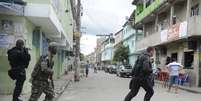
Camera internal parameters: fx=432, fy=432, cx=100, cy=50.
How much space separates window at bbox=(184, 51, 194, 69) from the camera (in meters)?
31.4

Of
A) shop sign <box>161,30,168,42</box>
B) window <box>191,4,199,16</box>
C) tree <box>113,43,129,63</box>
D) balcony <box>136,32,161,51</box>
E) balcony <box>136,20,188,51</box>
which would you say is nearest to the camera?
balcony <box>136,20,188,51</box>

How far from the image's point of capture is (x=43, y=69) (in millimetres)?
9672

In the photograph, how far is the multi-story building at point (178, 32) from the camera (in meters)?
28.7

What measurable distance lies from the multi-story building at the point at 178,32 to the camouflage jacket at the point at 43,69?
61.9 feet

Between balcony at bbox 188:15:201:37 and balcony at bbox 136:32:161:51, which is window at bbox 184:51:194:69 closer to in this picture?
balcony at bbox 188:15:201:37

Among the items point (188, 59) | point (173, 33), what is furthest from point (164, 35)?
point (188, 59)

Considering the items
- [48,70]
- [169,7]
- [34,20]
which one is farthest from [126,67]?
[48,70]

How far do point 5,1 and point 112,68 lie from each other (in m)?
54.6

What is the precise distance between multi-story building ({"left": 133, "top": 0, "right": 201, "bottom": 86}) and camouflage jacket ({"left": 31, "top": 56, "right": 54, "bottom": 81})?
18.9 metres

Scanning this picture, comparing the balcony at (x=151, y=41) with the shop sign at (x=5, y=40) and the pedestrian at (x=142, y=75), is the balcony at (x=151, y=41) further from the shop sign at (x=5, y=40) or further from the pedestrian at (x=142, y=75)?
the pedestrian at (x=142, y=75)

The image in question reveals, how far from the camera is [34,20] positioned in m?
17.5

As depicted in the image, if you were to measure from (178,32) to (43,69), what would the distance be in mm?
21908

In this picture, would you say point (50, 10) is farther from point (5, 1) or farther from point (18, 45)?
point (18, 45)

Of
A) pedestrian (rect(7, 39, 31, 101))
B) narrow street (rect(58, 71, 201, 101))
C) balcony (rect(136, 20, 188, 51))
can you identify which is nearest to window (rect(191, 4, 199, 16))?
balcony (rect(136, 20, 188, 51))
